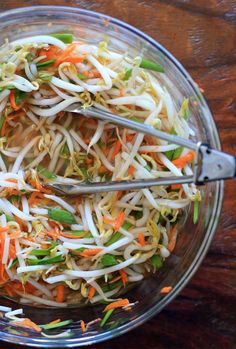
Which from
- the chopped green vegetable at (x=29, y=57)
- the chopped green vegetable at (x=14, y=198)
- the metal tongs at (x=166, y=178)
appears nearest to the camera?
the metal tongs at (x=166, y=178)

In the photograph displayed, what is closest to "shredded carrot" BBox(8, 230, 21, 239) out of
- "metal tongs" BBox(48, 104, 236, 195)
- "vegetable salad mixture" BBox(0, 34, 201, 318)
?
"vegetable salad mixture" BBox(0, 34, 201, 318)

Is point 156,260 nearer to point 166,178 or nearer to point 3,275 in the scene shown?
point 166,178

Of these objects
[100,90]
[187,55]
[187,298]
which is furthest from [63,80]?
[187,298]

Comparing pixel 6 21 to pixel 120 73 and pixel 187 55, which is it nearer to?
pixel 120 73

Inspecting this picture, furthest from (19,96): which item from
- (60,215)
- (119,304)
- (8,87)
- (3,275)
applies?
(119,304)

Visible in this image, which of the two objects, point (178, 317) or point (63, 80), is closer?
point (63, 80)

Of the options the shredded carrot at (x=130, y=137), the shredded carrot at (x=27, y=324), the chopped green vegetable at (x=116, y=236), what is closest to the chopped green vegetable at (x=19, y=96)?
the shredded carrot at (x=130, y=137)

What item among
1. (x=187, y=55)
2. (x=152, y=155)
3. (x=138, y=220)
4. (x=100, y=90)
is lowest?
(x=138, y=220)

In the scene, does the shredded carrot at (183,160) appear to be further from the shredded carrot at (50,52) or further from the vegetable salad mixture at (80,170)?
the shredded carrot at (50,52)
